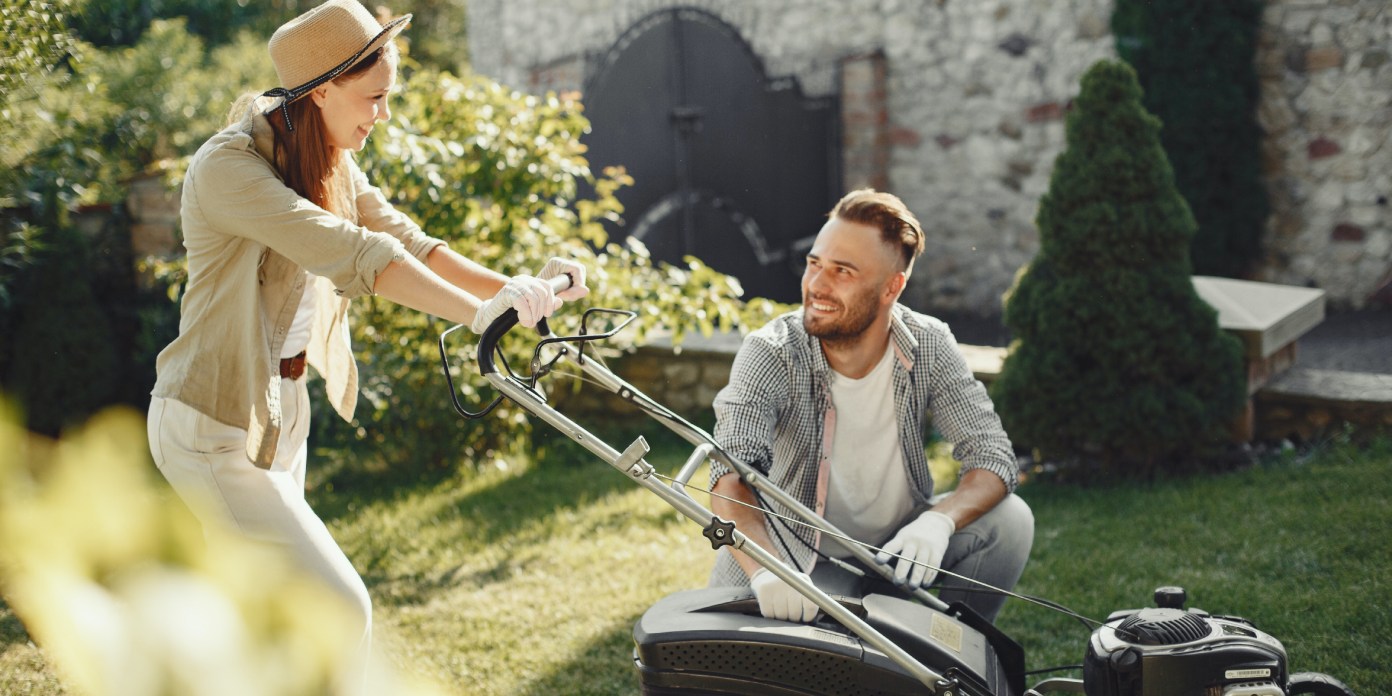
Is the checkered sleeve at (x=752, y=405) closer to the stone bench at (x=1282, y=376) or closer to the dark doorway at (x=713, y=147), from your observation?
the stone bench at (x=1282, y=376)

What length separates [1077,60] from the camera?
23.9 feet

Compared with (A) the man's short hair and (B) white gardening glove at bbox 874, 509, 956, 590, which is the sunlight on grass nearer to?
(B) white gardening glove at bbox 874, 509, 956, 590

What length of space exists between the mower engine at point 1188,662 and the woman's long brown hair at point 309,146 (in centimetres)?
172

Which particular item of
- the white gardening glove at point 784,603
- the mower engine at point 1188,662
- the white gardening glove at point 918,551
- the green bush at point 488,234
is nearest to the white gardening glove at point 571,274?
the white gardening glove at point 784,603

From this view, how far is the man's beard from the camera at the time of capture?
2930mm

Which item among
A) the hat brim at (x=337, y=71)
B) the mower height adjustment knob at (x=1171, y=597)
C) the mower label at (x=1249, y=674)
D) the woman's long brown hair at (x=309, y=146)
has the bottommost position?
the mower label at (x=1249, y=674)

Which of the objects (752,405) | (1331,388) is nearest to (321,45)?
(752,405)

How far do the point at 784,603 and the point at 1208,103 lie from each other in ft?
17.5

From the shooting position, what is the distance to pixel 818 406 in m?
3.02

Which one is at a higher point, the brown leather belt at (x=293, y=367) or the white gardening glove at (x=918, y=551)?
the brown leather belt at (x=293, y=367)

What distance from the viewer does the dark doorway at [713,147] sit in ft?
24.8

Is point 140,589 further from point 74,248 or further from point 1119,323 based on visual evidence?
point 1119,323

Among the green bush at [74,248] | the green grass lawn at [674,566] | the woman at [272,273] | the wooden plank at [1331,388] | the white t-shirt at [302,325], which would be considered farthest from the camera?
the green bush at [74,248]

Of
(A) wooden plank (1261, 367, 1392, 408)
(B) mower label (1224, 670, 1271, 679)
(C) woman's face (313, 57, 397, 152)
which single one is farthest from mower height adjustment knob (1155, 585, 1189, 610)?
(A) wooden plank (1261, 367, 1392, 408)
